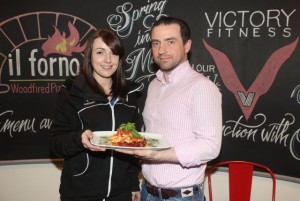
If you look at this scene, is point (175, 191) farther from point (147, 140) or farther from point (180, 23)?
point (180, 23)

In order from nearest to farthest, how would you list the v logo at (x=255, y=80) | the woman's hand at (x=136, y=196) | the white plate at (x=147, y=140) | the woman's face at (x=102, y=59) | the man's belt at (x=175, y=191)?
the white plate at (x=147, y=140), the man's belt at (x=175, y=191), the woman's face at (x=102, y=59), the woman's hand at (x=136, y=196), the v logo at (x=255, y=80)

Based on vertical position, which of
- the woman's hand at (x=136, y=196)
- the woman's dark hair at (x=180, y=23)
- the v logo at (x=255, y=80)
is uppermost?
the woman's dark hair at (x=180, y=23)

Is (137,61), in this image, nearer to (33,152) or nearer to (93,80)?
(93,80)

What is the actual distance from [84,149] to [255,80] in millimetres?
1279

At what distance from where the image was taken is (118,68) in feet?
6.63

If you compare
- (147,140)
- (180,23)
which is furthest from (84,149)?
(180,23)

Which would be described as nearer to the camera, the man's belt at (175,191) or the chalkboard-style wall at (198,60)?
the man's belt at (175,191)

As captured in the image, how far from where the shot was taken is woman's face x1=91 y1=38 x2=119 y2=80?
1.86 m

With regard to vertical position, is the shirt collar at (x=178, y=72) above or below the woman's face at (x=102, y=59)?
below

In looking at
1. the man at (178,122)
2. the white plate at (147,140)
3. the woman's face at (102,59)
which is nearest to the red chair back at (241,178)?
the man at (178,122)

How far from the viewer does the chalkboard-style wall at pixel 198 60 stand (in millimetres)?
2186

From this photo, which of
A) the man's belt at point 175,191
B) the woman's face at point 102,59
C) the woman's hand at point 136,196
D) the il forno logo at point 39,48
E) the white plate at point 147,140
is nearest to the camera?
the white plate at point 147,140

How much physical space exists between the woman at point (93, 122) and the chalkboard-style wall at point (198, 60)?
1.74 ft

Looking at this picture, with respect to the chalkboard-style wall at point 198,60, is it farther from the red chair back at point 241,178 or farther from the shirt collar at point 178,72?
the shirt collar at point 178,72
